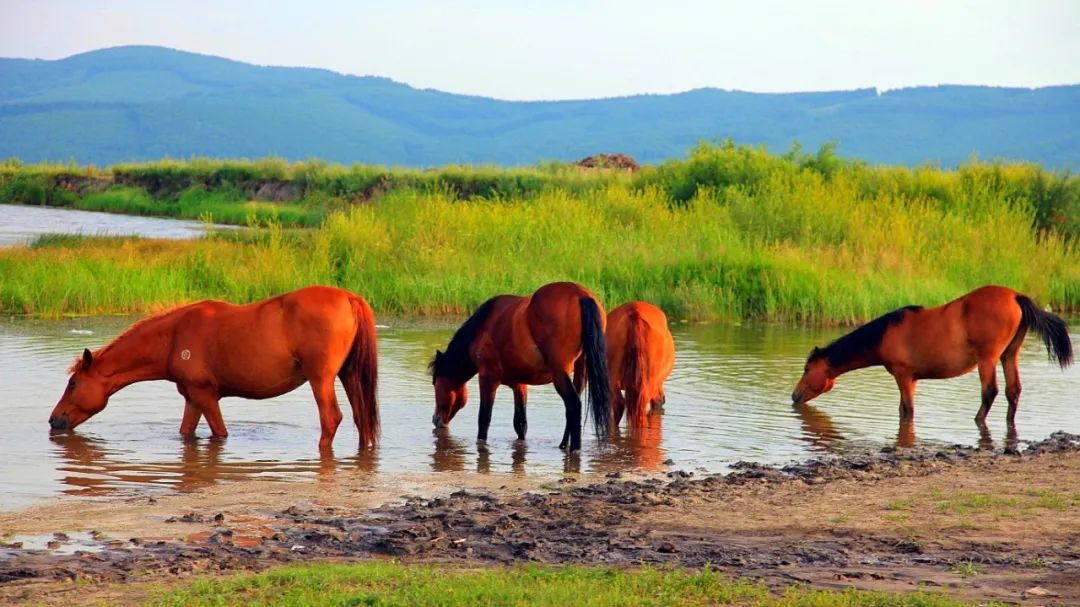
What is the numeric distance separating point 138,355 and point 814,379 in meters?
5.99

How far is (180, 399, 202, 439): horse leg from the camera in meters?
10.7

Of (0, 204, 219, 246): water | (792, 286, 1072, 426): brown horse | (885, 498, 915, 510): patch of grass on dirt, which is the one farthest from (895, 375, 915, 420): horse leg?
(0, 204, 219, 246): water

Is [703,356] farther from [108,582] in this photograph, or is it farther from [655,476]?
[108,582]

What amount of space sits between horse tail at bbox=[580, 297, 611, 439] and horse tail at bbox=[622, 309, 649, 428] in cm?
93

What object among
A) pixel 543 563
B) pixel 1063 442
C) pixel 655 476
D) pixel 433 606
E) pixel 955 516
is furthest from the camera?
pixel 1063 442

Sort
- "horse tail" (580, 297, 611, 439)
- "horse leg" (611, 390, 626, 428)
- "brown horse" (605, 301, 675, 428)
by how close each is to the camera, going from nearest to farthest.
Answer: "horse tail" (580, 297, 611, 439), "brown horse" (605, 301, 675, 428), "horse leg" (611, 390, 626, 428)

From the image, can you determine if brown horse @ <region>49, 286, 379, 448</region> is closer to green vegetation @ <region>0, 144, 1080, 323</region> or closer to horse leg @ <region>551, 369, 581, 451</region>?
horse leg @ <region>551, 369, 581, 451</region>

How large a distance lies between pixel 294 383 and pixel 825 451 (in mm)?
4060

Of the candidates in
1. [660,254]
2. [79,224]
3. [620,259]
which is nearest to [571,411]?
[620,259]

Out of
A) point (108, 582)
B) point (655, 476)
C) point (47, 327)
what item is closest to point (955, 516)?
point (655, 476)

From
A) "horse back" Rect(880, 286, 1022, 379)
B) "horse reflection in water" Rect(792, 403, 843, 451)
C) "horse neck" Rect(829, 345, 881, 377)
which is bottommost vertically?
"horse reflection in water" Rect(792, 403, 843, 451)

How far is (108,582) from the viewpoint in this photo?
5.98 meters

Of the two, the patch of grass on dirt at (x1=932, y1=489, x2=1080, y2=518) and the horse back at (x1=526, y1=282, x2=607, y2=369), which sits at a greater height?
the horse back at (x1=526, y1=282, x2=607, y2=369)

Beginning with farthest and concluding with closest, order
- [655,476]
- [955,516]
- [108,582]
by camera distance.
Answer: [655,476] < [955,516] < [108,582]
